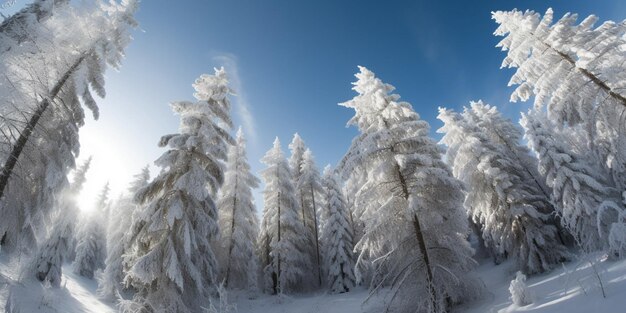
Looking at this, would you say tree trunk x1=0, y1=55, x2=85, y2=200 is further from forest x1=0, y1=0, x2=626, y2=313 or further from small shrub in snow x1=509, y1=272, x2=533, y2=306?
small shrub in snow x1=509, y1=272, x2=533, y2=306

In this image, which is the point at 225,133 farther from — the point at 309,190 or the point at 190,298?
the point at 309,190

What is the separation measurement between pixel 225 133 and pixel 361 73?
25.5 ft

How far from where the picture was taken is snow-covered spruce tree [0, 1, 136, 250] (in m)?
8.34

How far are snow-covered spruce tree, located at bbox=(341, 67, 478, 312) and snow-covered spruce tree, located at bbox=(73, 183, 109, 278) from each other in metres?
36.6

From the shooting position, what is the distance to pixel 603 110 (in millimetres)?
10820

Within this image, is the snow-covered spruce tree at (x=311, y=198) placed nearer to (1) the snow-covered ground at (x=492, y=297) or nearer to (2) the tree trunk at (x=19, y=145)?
(1) the snow-covered ground at (x=492, y=297)

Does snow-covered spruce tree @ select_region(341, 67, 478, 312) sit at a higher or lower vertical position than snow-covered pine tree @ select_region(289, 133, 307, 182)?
lower

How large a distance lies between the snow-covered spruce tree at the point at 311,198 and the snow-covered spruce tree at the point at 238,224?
559 cm

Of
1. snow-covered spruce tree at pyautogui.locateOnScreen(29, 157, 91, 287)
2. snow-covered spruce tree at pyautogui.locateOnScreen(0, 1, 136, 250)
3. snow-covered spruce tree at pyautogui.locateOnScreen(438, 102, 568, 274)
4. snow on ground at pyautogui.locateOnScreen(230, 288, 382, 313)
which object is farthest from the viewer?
snow-covered spruce tree at pyautogui.locateOnScreen(29, 157, 91, 287)

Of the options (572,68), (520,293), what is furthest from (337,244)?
(572,68)

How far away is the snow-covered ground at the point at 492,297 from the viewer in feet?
25.2

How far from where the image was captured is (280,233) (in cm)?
2712

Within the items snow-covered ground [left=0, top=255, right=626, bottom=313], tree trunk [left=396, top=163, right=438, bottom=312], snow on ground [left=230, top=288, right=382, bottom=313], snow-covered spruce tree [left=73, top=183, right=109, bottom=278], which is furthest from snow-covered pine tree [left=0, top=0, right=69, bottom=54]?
snow-covered spruce tree [left=73, top=183, right=109, bottom=278]

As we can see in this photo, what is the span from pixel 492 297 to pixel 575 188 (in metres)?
9.35
